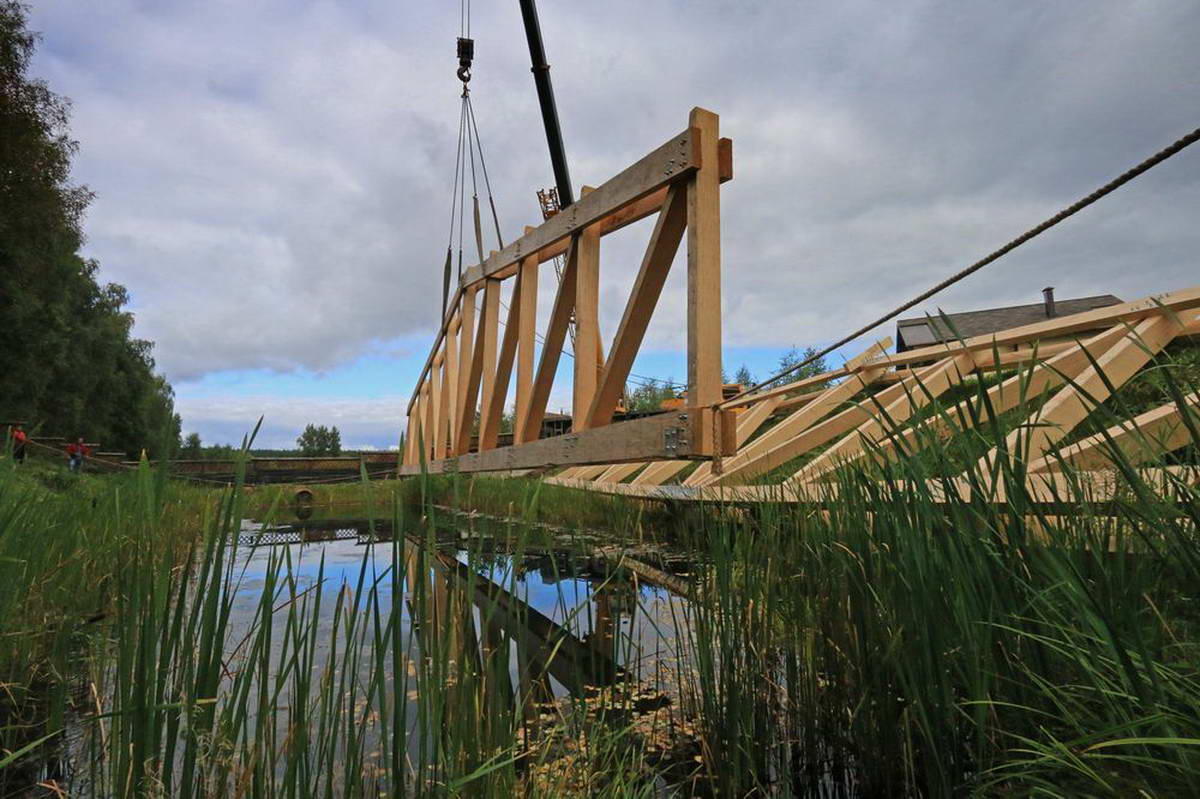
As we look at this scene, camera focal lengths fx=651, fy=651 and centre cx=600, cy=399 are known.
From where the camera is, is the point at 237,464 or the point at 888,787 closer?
the point at 237,464

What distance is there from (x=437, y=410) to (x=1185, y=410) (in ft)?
27.1

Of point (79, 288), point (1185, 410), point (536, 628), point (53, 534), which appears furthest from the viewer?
point (79, 288)

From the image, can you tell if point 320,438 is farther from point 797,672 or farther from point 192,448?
point 797,672

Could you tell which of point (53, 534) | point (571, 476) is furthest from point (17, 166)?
point (53, 534)

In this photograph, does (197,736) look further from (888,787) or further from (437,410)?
(437,410)

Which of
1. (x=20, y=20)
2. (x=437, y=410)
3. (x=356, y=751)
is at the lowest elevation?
(x=356, y=751)

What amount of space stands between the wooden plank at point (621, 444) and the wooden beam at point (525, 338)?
0.92ft

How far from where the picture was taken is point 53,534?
2.86m

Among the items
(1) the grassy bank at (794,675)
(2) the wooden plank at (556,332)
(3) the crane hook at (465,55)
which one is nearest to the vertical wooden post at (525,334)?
→ (2) the wooden plank at (556,332)

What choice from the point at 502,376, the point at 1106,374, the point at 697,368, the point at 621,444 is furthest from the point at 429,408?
the point at 1106,374

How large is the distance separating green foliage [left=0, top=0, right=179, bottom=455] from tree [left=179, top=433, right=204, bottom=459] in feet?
56.6

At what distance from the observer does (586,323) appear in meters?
4.27

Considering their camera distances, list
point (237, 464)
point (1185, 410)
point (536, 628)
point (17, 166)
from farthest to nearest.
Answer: point (17, 166), point (536, 628), point (237, 464), point (1185, 410)

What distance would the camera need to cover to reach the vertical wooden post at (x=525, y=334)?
5129 millimetres
